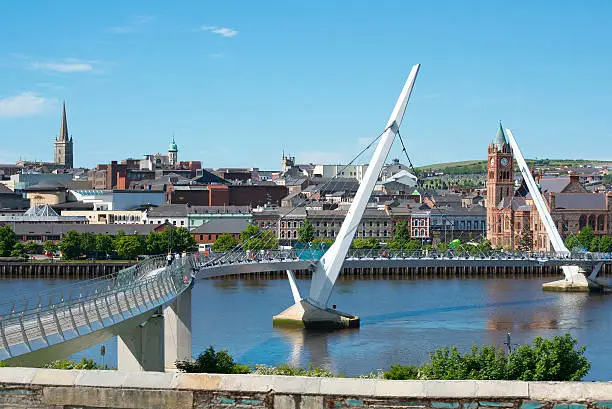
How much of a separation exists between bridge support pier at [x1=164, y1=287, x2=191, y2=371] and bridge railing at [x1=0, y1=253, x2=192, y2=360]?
0.64 meters

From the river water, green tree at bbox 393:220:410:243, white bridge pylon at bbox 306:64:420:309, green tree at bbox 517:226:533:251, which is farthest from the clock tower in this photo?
white bridge pylon at bbox 306:64:420:309

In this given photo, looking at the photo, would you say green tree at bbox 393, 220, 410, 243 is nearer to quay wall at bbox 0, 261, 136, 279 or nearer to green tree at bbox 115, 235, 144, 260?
green tree at bbox 115, 235, 144, 260

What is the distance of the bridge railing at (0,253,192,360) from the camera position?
1198cm

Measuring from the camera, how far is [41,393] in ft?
17.8

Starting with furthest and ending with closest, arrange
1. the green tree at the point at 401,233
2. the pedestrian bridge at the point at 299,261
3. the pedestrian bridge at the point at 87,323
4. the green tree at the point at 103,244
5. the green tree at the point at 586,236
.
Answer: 1. the green tree at the point at 401,233
2. the green tree at the point at 586,236
3. the green tree at the point at 103,244
4. the pedestrian bridge at the point at 299,261
5. the pedestrian bridge at the point at 87,323

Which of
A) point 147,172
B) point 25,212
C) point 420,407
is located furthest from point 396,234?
point 420,407

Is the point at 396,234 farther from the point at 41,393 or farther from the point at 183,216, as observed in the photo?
A: the point at 41,393

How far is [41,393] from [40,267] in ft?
173

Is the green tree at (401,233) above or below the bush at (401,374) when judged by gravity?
above

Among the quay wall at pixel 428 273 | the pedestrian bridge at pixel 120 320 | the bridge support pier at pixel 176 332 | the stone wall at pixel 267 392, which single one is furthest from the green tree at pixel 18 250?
the stone wall at pixel 267 392

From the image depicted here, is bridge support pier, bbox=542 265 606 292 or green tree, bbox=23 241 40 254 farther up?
green tree, bbox=23 241 40 254

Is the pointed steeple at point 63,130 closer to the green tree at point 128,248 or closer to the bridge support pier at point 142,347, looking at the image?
the green tree at point 128,248

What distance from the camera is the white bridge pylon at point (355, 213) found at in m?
32.2

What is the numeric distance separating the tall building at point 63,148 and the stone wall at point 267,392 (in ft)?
478
